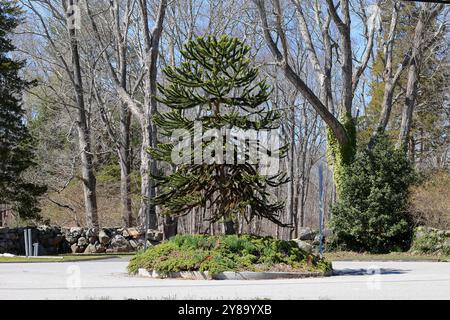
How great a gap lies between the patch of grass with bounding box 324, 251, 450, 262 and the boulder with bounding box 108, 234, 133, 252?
27.8 ft

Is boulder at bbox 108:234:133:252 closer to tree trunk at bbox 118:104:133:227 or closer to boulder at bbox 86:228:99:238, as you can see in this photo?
boulder at bbox 86:228:99:238

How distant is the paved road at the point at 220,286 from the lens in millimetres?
11711

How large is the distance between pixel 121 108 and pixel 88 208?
681cm

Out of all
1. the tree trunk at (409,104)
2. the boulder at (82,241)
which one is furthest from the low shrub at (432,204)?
the boulder at (82,241)

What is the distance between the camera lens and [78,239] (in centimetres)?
3088

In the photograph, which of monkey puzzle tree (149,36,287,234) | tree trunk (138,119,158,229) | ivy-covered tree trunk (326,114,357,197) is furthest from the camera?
tree trunk (138,119,158,229)

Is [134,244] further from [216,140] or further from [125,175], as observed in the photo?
[216,140]

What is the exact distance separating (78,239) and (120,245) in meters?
1.76

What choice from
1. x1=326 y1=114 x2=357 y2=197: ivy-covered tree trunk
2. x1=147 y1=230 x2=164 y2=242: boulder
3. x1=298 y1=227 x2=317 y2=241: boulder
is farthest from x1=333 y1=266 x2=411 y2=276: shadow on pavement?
x1=147 y1=230 x2=164 y2=242: boulder

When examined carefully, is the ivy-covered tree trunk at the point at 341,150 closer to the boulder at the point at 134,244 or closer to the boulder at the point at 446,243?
the boulder at the point at 446,243

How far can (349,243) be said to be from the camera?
28.6m

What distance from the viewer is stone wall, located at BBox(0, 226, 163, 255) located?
98.1 feet
